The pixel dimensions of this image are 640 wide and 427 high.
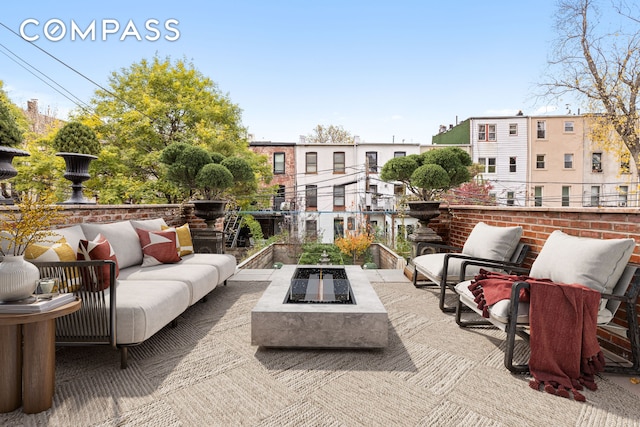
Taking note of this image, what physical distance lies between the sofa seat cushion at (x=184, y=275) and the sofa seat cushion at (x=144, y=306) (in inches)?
5.6

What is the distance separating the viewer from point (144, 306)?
2.24 m

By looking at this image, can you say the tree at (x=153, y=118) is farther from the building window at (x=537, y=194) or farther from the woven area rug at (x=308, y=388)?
the building window at (x=537, y=194)

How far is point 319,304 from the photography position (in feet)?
8.31

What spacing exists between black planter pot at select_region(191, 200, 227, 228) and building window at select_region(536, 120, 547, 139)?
18109 millimetres

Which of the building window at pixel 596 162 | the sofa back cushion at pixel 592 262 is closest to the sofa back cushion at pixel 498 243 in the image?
the sofa back cushion at pixel 592 262

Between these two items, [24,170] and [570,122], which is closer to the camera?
[24,170]

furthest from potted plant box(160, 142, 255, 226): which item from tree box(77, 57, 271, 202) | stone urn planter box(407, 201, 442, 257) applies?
tree box(77, 57, 271, 202)

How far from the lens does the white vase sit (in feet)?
5.41

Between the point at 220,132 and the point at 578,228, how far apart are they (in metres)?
10.8

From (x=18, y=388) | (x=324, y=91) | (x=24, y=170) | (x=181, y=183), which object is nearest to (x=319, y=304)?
(x=18, y=388)

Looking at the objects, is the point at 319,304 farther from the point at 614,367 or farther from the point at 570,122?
the point at 570,122

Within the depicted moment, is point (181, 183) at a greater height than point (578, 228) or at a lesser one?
greater

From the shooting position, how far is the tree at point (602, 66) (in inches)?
289

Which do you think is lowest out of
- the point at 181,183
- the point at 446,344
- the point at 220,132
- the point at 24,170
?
the point at 446,344
